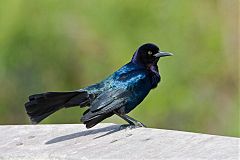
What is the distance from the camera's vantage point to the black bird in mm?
4539

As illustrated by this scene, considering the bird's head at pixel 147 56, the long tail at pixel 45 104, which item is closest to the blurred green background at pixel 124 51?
the bird's head at pixel 147 56

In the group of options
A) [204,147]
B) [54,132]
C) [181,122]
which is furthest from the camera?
[181,122]

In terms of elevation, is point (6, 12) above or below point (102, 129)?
above

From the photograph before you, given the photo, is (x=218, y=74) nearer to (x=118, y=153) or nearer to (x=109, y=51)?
(x=109, y=51)

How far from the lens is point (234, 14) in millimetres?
7543

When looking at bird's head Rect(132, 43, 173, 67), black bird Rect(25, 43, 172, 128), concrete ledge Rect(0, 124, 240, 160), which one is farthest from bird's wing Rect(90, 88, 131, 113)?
bird's head Rect(132, 43, 173, 67)

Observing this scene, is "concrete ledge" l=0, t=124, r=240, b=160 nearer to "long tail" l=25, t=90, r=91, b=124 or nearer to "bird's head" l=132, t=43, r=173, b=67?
"long tail" l=25, t=90, r=91, b=124

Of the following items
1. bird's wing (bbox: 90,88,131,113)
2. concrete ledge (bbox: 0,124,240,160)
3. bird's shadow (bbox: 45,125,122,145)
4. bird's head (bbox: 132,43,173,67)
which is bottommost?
bird's shadow (bbox: 45,125,122,145)

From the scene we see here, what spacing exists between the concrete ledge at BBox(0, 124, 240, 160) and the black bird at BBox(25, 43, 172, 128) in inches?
3.7

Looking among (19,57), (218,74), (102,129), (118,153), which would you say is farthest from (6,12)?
(118,153)

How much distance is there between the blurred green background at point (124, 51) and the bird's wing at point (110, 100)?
2645 millimetres

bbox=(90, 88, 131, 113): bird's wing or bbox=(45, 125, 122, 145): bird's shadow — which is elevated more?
bbox=(90, 88, 131, 113): bird's wing

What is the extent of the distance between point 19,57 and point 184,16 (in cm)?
155

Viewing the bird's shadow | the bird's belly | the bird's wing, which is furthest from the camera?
the bird's belly
